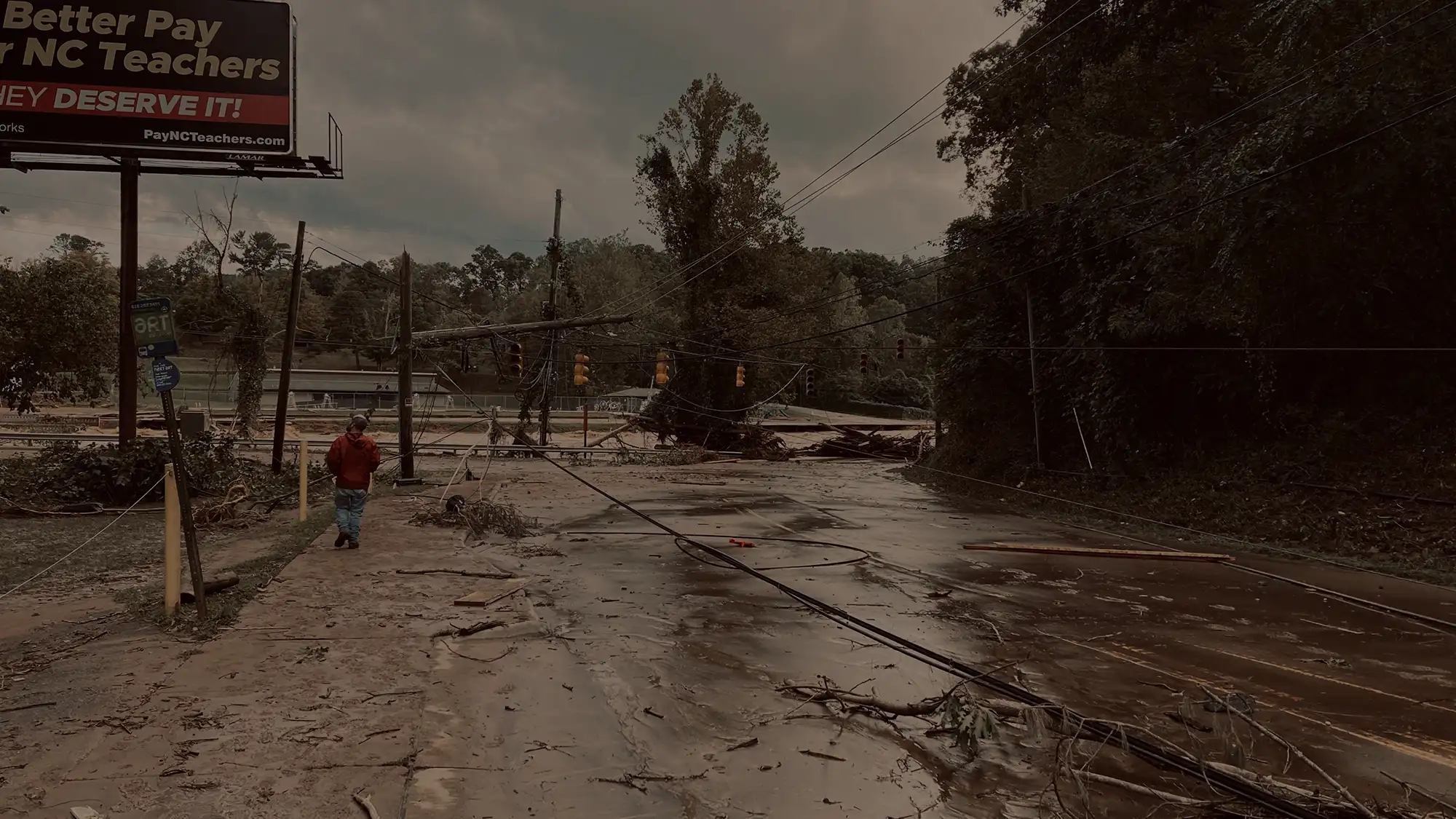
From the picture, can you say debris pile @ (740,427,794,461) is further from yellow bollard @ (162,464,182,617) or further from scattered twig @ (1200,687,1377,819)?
scattered twig @ (1200,687,1377,819)

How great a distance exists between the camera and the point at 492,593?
9680mm

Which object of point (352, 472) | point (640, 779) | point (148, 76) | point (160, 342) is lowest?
point (640, 779)

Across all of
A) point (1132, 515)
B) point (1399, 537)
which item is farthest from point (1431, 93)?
point (1132, 515)

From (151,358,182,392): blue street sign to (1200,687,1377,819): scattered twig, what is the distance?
8.70m

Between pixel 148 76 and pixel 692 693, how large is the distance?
18162mm

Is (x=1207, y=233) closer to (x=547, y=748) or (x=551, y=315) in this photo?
(x=547, y=748)

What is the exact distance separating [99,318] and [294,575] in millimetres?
27630

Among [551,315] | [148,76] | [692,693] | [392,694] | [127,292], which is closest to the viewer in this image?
[392,694]

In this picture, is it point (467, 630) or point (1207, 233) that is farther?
point (1207, 233)

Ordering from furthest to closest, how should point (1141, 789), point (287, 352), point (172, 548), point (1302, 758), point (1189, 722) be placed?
point (287, 352)
point (172, 548)
point (1189, 722)
point (1302, 758)
point (1141, 789)

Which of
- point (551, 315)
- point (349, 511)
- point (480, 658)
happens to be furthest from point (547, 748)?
point (551, 315)

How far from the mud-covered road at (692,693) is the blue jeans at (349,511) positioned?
39cm

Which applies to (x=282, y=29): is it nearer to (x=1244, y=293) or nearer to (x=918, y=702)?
(x=918, y=702)

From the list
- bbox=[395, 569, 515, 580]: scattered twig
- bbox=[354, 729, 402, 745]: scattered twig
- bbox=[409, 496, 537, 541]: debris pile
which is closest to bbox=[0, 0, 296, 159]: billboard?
bbox=[409, 496, 537, 541]: debris pile
